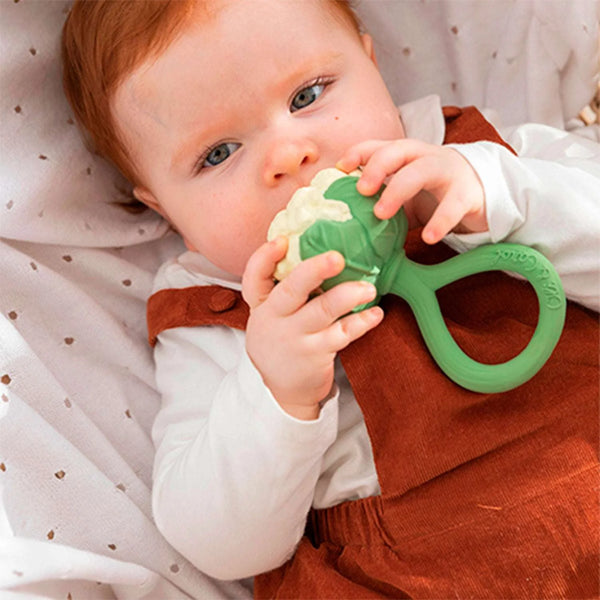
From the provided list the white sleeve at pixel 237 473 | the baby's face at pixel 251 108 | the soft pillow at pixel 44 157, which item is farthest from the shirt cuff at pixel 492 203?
the soft pillow at pixel 44 157

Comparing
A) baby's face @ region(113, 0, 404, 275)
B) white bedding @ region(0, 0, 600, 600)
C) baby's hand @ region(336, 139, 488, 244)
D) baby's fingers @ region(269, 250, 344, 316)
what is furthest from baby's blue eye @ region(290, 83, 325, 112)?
white bedding @ region(0, 0, 600, 600)

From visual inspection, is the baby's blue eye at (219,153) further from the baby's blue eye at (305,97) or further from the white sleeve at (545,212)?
the white sleeve at (545,212)

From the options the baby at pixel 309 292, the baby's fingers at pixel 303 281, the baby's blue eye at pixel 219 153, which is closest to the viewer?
the baby's fingers at pixel 303 281

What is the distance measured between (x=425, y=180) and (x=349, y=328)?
177 millimetres

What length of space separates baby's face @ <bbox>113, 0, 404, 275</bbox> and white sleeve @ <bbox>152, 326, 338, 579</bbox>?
0.19m

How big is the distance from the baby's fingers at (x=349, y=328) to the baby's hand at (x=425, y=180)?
0.10 metres

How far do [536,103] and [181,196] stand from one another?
0.62 metres

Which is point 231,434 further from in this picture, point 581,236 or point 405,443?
point 581,236

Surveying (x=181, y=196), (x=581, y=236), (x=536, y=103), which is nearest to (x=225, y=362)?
(x=181, y=196)

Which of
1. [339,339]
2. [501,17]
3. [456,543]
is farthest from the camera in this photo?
[501,17]

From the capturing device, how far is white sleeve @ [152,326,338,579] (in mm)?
906

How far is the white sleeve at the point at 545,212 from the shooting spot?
891mm

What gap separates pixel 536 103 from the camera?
50.8 inches

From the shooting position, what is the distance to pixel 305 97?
0.96m
